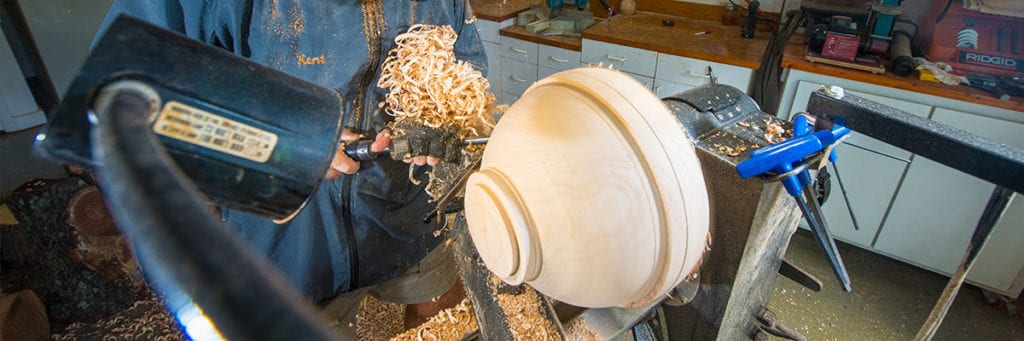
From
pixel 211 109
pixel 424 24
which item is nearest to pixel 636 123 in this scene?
pixel 211 109

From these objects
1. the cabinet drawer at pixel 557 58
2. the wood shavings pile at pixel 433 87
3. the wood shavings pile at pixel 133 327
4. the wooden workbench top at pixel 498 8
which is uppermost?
the wood shavings pile at pixel 433 87

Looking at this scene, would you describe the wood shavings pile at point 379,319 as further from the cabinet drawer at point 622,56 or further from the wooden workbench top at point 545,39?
the wooden workbench top at point 545,39

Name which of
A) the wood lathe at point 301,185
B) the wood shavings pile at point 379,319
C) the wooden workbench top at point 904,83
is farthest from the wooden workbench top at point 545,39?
the wood lathe at point 301,185

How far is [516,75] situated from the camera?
3.77 m

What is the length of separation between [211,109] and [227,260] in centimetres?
39

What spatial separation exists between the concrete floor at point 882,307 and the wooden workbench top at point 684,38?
124cm

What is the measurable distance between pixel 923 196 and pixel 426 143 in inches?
105

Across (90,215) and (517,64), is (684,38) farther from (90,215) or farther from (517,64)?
(90,215)

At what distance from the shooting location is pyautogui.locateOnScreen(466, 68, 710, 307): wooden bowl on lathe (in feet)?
2.08

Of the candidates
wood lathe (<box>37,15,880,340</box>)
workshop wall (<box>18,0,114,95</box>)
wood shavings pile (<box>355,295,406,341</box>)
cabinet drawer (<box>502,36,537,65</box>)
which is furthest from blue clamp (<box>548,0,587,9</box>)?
workshop wall (<box>18,0,114,95</box>)

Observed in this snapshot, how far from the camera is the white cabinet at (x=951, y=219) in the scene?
232 centimetres

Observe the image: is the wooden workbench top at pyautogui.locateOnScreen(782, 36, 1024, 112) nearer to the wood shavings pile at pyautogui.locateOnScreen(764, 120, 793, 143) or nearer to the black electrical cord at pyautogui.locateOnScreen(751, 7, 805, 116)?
the black electrical cord at pyautogui.locateOnScreen(751, 7, 805, 116)

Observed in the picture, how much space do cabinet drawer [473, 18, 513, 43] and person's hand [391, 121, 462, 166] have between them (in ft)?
8.83

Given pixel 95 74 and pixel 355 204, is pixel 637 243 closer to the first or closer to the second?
pixel 95 74
